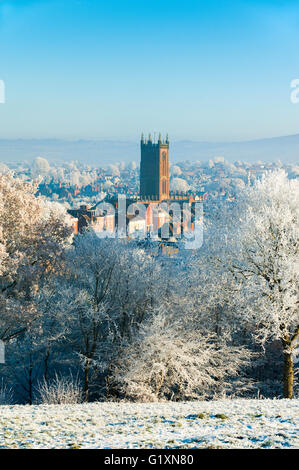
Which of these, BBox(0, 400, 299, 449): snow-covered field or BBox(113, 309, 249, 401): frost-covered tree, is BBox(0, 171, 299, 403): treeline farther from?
BBox(0, 400, 299, 449): snow-covered field

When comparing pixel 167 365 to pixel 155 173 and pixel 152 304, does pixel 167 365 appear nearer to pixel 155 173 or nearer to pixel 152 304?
pixel 152 304

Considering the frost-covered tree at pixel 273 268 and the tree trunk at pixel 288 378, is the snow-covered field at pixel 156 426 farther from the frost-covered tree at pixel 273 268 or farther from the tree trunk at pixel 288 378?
the tree trunk at pixel 288 378

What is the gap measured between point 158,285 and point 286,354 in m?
9.24

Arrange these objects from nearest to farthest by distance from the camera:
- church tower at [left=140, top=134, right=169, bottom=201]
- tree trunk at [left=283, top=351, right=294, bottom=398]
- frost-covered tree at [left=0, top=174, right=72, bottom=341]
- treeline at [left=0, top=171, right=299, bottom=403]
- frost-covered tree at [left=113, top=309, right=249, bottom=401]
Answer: frost-covered tree at [left=0, top=174, right=72, bottom=341] < tree trunk at [left=283, top=351, right=294, bottom=398] < treeline at [left=0, top=171, right=299, bottom=403] < frost-covered tree at [left=113, top=309, right=249, bottom=401] < church tower at [left=140, top=134, right=169, bottom=201]

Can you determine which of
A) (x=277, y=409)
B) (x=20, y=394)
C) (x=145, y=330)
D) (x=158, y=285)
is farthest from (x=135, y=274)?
(x=277, y=409)

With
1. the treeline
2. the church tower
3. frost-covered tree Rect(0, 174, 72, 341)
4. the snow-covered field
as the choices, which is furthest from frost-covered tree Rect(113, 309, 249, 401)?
the church tower

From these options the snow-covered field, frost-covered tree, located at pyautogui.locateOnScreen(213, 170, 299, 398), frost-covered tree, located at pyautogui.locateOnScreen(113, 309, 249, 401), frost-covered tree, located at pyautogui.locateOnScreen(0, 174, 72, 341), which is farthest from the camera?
frost-covered tree, located at pyautogui.locateOnScreen(113, 309, 249, 401)

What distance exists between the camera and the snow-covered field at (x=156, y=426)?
806 cm

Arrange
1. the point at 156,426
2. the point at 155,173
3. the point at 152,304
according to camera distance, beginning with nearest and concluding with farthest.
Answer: the point at 156,426
the point at 152,304
the point at 155,173

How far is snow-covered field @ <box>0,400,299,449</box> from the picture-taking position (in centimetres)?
806

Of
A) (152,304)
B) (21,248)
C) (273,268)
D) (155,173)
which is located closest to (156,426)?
(273,268)

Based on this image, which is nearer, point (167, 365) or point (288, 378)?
point (288, 378)

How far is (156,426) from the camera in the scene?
9648mm
